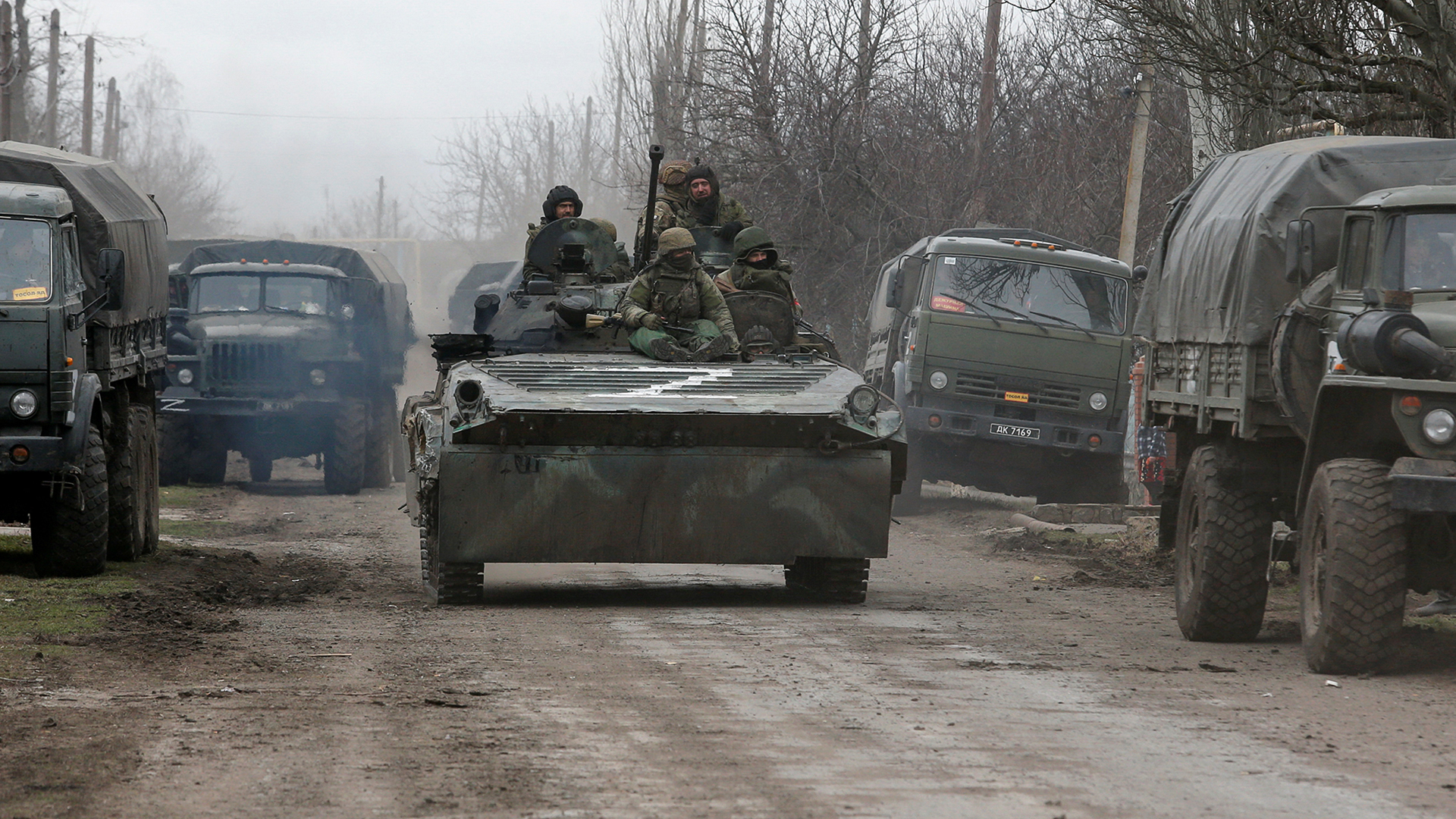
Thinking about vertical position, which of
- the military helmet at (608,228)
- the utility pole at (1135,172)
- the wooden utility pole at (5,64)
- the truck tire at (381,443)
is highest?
the wooden utility pole at (5,64)

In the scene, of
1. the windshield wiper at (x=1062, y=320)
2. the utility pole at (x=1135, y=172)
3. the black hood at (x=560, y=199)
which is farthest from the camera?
the utility pole at (x=1135, y=172)

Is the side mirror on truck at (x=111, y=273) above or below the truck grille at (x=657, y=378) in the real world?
A: above

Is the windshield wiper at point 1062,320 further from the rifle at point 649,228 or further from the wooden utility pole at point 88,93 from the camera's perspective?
the wooden utility pole at point 88,93

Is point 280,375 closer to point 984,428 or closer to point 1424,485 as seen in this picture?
point 984,428

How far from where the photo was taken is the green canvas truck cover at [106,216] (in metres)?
12.2

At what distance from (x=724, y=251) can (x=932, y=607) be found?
12.4 feet

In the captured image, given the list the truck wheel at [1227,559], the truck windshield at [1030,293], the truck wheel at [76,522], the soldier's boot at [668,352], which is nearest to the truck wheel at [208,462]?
the truck windshield at [1030,293]

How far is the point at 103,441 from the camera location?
40.1 feet

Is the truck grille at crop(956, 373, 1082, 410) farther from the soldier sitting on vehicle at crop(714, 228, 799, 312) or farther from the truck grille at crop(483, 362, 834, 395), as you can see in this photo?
the truck grille at crop(483, 362, 834, 395)

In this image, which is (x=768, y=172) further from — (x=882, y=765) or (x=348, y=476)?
(x=882, y=765)

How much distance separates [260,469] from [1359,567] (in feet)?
52.3

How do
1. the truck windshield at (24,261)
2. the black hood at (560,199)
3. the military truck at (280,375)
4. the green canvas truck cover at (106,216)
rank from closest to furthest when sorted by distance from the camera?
the truck windshield at (24,261) → the green canvas truck cover at (106,216) → the black hood at (560,199) → the military truck at (280,375)

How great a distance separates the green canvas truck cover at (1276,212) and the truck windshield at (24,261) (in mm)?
6643

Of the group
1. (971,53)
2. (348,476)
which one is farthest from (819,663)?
(971,53)
